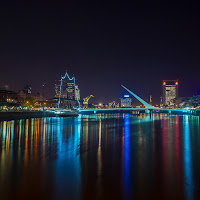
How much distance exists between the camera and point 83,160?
28.5ft

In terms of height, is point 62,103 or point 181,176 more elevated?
point 62,103

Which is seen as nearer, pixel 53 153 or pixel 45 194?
pixel 45 194

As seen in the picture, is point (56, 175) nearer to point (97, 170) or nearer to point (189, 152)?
point (97, 170)

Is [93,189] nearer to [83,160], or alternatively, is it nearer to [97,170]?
[97,170]

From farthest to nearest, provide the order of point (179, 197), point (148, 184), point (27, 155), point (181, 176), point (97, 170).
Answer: point (27, 155), point (97, 170), point (181, 176), point (148, 184), point (179, 197)

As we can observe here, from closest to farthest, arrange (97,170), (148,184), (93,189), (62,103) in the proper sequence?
(93,189) < (148,184) < (97,170) < (62,103)

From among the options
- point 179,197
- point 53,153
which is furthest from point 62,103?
point 179,197

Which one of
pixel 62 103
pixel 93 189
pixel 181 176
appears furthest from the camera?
pixel 62 103

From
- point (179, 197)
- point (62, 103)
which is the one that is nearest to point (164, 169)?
point (179, 197)

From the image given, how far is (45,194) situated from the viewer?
17.4 ft

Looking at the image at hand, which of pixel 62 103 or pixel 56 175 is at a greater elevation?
pixel 62 103

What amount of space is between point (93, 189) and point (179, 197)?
2.03 m

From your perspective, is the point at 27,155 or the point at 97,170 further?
the point at 27,155

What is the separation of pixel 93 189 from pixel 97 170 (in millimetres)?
1730
